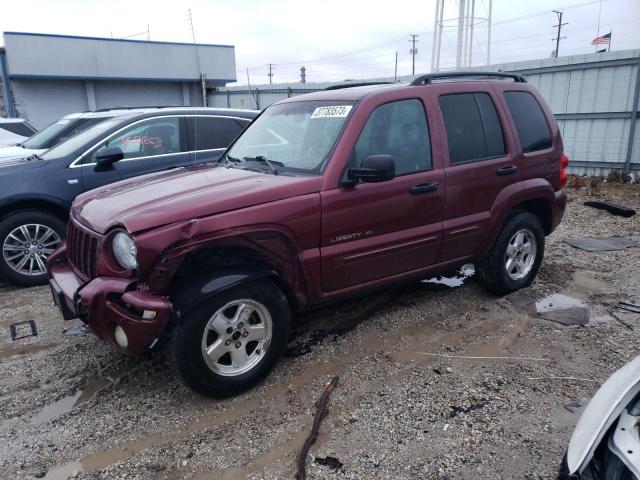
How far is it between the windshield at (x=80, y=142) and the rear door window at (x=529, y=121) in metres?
4.28

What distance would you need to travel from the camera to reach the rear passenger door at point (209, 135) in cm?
610

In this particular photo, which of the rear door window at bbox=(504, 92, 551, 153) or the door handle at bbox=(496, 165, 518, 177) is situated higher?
the rear door window at bbox=(504, 92, 551, 153)

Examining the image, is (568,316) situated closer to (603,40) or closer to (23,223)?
(23,223)

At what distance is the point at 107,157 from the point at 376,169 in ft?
11.1

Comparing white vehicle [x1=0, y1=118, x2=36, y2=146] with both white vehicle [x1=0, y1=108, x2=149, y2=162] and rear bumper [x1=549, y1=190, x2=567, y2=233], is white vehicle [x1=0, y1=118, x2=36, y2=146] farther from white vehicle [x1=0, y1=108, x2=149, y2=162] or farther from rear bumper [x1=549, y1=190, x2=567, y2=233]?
rear bumper [x1=549, y1=190, x2=567, y2=233]

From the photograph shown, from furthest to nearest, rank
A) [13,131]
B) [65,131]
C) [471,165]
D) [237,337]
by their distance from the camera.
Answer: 1. [13,131]
2. [65,131]
3. [471,165]
4. [237,337]

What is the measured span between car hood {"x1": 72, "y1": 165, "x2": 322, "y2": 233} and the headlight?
9 cm

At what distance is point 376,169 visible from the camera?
324 centimetres

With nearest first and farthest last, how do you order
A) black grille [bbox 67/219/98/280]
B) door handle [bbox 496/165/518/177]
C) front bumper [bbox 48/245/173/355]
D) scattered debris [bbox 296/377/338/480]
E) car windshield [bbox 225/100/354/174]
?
scattered debris [bbox 296/377/338/480], front bumper [bbox 48/245/173/355], black grille [bbox 67/219/98/280], car windshield [bbox 225/100/354/174], door handle [bbox 496/165/518/177]

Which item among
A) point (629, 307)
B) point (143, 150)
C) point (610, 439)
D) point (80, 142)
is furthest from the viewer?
point (143, 150)

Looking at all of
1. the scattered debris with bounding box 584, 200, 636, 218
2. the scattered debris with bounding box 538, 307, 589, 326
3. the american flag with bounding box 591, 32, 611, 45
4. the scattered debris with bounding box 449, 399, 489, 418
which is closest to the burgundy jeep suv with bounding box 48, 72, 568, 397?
the scattered debris with bounding box 538, 307, 589, 326

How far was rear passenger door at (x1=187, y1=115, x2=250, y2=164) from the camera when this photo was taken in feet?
20.0

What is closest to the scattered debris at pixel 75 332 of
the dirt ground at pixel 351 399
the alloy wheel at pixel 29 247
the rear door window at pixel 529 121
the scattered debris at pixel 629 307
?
the dirt ground at pixel 351 399

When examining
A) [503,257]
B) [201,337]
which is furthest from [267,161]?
[503,257]
